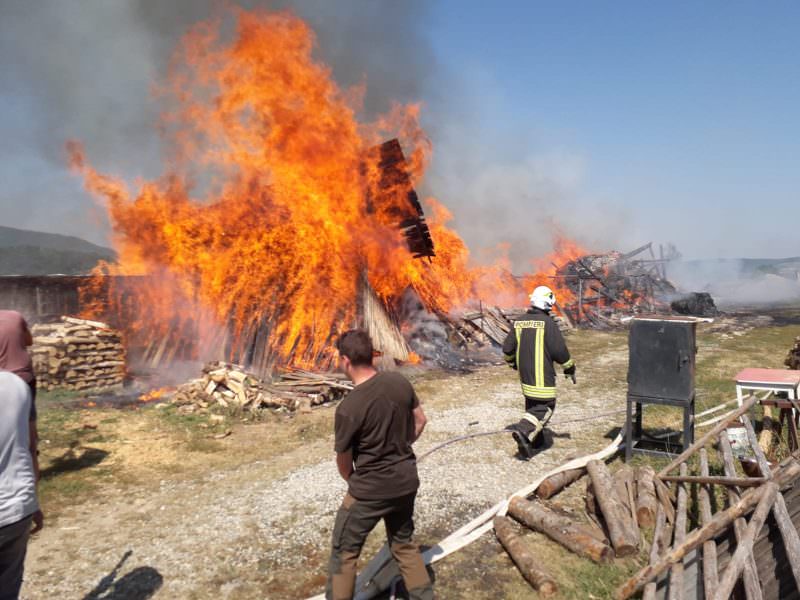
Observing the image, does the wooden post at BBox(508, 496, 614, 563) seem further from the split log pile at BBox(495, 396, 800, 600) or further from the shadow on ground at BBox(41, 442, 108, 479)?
the shadow on ground at BBox(41, 442, 108, 479)

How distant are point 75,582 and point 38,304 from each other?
38.3 feet

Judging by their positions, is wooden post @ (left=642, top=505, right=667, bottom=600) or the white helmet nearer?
wooden post @ (left=642, top=505, right=667, bottom=600)

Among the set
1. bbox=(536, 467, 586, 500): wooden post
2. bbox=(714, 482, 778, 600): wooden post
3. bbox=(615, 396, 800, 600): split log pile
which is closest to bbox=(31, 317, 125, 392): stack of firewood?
bbox=(536, 467, 586, 500): wooden post

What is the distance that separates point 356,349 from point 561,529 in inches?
118

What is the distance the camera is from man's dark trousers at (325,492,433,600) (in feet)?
11.6

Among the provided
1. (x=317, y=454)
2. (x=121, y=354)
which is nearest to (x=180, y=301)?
(x=121, y=354)

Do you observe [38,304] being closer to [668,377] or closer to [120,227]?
[120,227]

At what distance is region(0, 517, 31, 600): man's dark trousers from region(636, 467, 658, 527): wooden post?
510 centimetres

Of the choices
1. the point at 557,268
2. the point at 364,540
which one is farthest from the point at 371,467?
the point at 557,268

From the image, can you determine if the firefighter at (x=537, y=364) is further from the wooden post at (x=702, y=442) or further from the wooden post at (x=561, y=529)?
the wooden post at (x=702, y=442)

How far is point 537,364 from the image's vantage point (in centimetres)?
716

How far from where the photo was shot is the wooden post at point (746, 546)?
2979mm

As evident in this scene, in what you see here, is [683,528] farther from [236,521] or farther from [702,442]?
[236,521]

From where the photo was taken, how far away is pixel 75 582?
454 centimetres
